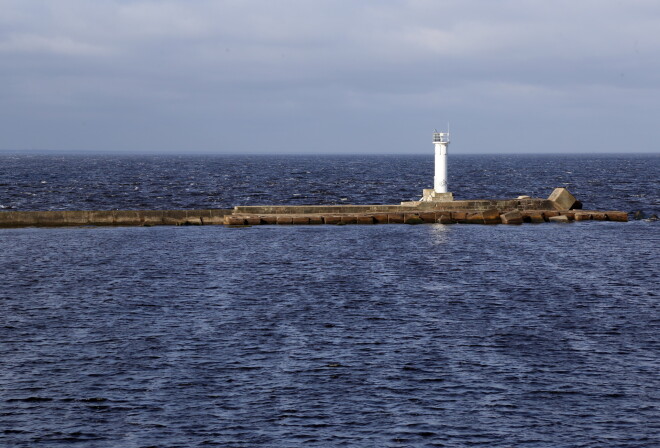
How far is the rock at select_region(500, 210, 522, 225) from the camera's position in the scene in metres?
57.7

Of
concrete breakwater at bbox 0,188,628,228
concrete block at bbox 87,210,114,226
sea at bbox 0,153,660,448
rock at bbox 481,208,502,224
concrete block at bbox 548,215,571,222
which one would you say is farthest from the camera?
concrete block at bbox 548,215,571,222

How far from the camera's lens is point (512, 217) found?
5772cm

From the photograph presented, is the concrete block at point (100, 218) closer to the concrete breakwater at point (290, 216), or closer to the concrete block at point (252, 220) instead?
the concrete breakwater at point (290, 216)

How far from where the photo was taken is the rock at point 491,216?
57.6 m

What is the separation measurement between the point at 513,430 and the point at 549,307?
12393 millimetres

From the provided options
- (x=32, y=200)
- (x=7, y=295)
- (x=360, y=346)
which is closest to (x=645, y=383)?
(x=360, y=346)

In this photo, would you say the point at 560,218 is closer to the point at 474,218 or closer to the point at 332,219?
the point at 474,218

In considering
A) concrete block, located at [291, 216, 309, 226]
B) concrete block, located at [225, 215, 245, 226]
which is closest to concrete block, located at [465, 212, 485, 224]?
concrete block, located at [291, 216, 309, 226]

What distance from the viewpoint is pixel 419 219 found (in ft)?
189

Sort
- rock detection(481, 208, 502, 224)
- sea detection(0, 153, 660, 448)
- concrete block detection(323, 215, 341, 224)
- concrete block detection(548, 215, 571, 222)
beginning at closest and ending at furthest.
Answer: sea detection(0, 153, 660, 448)
concrete block detection(323, 215, 341, 224)
rock detection(481, 208, 502, 224)
concrete block detection(548, 215, 571, 222)

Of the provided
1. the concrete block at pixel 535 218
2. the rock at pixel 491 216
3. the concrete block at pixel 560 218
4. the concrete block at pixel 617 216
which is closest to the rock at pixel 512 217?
the rock at pixel 491 216

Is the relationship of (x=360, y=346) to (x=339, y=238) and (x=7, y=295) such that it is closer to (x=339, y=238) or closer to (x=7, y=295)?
(x=7, y=295)

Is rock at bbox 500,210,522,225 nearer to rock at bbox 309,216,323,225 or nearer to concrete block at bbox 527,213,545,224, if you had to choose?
concrete block at bbox 527,213,545,224

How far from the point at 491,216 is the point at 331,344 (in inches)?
1389
